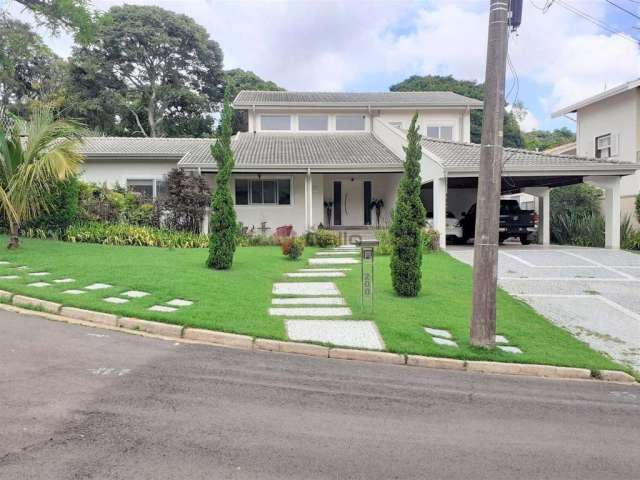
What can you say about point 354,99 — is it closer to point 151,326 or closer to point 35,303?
point 35,303

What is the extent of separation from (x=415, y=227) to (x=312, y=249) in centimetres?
765

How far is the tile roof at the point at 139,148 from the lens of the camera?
19812 millimetres

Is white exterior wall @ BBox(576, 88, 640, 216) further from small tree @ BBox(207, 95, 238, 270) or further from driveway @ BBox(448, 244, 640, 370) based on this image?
small tree @ BBox(207, 95, 238, 270)

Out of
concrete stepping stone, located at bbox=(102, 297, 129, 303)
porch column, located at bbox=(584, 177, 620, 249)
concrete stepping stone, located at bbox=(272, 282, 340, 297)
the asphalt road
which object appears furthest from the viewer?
porch column, located at bbox=(584, 177, 620, 249)

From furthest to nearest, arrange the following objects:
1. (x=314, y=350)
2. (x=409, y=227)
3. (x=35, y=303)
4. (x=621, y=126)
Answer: (x=621, y=126) < (x=409, y=227) < (x=35, y=303) < (x=314, y=350)

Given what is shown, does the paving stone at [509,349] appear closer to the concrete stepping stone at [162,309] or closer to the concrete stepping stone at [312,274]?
the concrete stepping stone at [162,309]

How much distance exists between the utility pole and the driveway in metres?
1.93

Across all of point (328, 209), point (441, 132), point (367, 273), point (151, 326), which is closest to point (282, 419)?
point (151, 326)

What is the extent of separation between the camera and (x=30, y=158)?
40.9 ft

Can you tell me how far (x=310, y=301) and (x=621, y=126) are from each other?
18.5m

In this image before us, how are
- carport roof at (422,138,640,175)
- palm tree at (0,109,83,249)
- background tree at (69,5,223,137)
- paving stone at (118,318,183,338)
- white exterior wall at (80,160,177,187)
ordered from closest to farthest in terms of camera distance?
paving stone at (118,318,183,338)
palm tree at (0,109,83,249)
carport roof at (422,138,640,175)
white exterior wall at (80,160,177,187)
background tree at (69,5,223,137)

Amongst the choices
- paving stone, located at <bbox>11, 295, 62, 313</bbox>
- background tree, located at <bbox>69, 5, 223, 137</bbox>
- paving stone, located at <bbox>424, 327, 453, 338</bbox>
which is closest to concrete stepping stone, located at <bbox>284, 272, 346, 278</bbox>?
paving stone, located at <bbox>424, 327, 453, 338</bbox>

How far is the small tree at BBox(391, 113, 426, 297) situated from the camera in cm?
902

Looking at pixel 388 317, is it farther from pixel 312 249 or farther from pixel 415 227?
pixel 312 249
